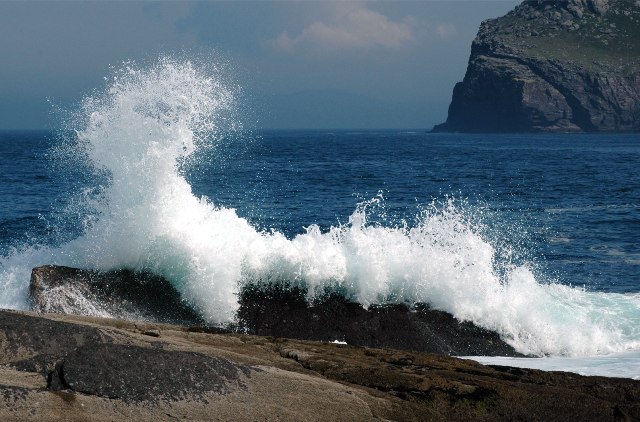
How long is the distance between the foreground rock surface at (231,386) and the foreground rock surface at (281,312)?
3.85 m

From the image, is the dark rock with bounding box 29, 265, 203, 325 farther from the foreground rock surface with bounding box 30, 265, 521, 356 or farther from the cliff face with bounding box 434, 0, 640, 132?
the cliff face with bounding box 434, 0, 640, 132

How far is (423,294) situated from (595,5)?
17617cm

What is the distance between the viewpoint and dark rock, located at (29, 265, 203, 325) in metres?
11.0

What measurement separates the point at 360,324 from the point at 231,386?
5372 mm

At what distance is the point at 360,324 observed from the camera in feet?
36.8

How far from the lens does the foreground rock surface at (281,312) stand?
36.1 feet

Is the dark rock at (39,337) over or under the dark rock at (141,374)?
over

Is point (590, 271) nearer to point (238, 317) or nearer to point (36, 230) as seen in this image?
point (238, 317)

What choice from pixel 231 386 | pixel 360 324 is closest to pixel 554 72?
pixel 360 324

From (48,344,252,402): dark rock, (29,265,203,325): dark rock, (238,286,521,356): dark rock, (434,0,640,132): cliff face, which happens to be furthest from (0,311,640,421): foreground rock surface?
(434,0,640,132): cliff face

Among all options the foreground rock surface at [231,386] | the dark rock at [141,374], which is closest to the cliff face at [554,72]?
the foreground rock surface at [231,386]

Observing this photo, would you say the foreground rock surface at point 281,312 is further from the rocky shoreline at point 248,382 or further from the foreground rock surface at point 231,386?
the foreground rock surface at point 231,386

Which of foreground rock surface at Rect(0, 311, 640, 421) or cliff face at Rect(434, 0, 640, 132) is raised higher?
cliff face at Rect(434, 0, 640, 132)

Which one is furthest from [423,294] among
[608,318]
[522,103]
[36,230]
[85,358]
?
[522,103]
